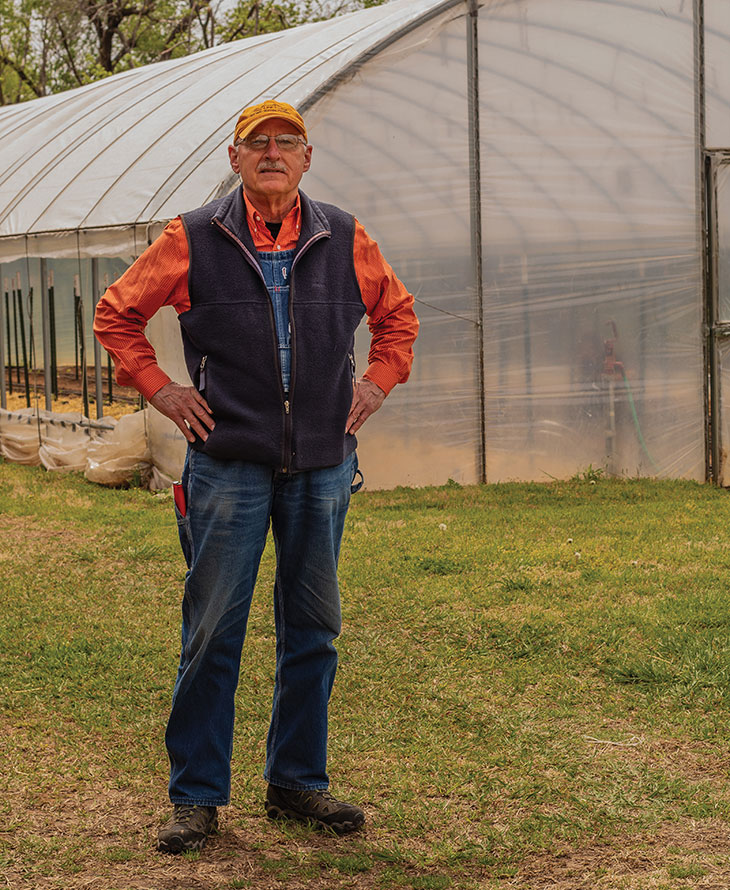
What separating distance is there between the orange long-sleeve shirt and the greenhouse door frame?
6400 millimetres

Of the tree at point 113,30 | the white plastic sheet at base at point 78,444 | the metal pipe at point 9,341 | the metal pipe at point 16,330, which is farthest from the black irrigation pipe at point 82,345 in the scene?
the tree at point 113,30

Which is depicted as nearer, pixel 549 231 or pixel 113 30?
pixel 549 231

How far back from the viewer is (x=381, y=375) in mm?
3684

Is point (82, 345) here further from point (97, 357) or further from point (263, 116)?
point (263, 116)

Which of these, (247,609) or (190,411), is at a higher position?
(190,411)

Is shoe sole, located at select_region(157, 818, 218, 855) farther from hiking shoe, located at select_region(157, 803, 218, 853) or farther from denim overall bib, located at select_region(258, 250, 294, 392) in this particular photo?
denim overall bib, located at select_region(258, 250, 294, 392)

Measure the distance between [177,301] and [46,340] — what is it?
856 centimetres

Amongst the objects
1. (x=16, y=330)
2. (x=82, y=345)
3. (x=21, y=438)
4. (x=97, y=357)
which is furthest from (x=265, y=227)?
(x=16, y=330)

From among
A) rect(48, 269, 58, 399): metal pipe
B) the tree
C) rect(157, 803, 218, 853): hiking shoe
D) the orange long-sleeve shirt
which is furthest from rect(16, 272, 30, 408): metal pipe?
the tree

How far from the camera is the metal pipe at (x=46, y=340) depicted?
11.4 meters

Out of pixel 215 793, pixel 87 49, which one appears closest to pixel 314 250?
pixel 215 793

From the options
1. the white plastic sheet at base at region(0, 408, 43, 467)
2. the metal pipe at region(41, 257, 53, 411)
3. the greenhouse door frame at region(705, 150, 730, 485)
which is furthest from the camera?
the white plastic sheet at base at region(0, 408, 43, 467)

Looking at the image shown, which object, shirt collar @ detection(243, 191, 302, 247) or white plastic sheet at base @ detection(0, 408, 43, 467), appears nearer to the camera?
shirt collar @ detection(243, 191, 302, 247)

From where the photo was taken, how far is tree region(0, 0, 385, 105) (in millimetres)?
26734
